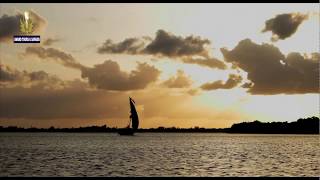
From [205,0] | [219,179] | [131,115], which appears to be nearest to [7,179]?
[219,179]

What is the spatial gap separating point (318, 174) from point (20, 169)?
33.4 m

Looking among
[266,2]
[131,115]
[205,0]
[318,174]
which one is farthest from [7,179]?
[131,115]

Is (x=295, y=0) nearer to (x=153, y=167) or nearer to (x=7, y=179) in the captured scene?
(x=7, y=179)

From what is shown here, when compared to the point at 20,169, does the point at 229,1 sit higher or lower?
higher

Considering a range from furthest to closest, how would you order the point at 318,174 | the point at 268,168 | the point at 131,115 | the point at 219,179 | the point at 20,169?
the point at 131,115 → the point at 268,168 → the point at 20,169 → the point at 318,174 → the point at 219,179

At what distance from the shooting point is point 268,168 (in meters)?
64.6

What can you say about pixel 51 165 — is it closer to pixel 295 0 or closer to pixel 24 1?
pixel 24 1

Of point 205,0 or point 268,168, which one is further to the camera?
point 268,168

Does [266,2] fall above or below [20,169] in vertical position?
above

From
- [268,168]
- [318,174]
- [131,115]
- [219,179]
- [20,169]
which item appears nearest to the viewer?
[219,179]

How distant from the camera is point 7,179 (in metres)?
39.3

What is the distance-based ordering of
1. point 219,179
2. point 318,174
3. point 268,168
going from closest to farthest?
1. point 219,179
2. point 318,174
3. point 268,168

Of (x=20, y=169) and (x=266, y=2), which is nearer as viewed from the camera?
(x=266, y=2)

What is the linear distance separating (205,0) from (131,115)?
5237 inches
